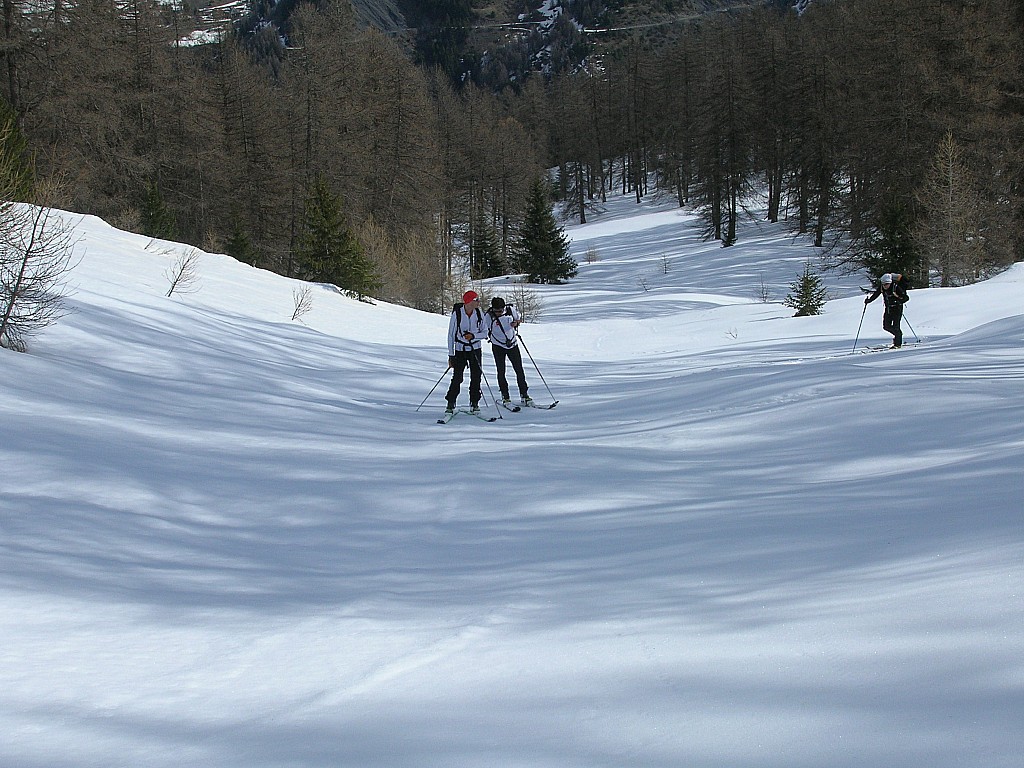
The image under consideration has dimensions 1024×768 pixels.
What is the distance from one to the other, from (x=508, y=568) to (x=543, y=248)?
43.6 m

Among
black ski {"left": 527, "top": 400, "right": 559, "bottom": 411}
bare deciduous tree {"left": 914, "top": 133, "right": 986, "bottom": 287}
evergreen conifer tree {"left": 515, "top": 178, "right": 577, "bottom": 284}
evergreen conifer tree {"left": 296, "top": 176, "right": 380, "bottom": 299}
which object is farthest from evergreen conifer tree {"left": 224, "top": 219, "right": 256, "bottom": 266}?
bare deciduous tree {"left": 914, "top": 133, "right": 986, "bottom": 287}

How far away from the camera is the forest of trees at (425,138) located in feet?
98.3

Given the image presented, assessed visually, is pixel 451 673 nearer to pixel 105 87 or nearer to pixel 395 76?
pixel 105 87

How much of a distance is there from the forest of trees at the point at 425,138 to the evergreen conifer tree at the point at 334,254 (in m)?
0.13

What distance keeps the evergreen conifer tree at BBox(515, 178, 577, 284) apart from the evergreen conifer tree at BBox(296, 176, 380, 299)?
18.8m

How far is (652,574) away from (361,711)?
2.14 m

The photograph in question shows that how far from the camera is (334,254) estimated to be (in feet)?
94.8

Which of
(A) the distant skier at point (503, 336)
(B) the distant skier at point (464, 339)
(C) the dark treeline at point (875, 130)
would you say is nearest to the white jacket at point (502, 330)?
(A) the distant skier at point (503, 336)

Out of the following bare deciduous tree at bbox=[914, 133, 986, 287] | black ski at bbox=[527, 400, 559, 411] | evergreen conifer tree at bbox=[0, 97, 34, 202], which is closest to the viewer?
evergreen conifer tree at bbox=[0, 97, 34, 202]

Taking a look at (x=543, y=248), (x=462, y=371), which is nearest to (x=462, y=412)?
(x=462, y=371)

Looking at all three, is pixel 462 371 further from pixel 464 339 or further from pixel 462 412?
pixel 462 412

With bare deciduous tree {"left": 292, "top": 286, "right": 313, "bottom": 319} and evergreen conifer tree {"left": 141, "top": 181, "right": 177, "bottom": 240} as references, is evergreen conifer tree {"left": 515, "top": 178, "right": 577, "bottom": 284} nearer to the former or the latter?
evergreen conifer tree {"left": 141, "top": 181, "right": 177, "bottom": 240}

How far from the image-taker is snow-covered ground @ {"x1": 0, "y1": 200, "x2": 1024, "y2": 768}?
290 cm

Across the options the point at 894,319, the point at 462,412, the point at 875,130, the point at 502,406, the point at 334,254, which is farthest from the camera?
the point at 875,130
